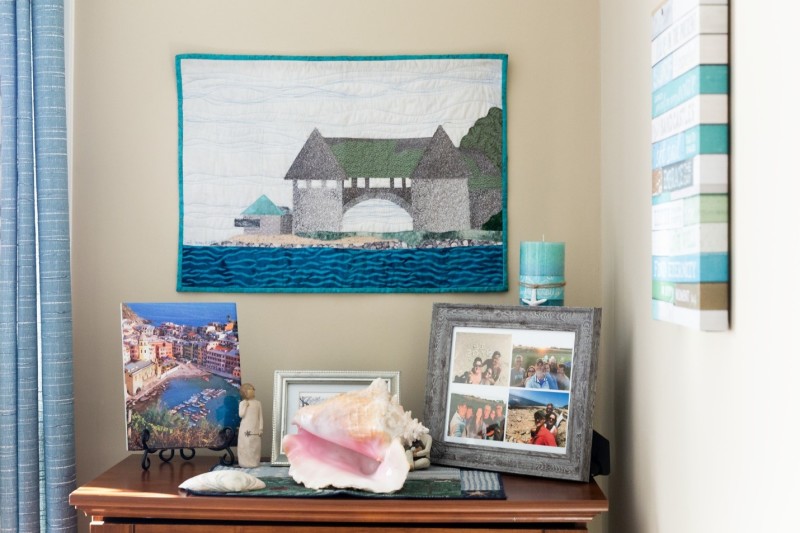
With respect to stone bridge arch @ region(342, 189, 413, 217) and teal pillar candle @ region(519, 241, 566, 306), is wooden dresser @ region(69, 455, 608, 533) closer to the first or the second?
teal pillar candle @ region(519, 241, 566, 306)

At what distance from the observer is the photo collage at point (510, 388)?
6.15 ft

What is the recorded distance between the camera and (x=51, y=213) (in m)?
2.07

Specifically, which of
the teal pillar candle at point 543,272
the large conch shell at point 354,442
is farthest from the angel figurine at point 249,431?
the teal pillar candle at point 543,272

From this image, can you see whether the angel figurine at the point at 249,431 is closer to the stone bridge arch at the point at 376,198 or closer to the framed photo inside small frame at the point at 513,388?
the framed photo inside small frame at the point at 513,388

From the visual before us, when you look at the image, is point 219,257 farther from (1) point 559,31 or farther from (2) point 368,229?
(1) point 559,31

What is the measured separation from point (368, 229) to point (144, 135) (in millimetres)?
661

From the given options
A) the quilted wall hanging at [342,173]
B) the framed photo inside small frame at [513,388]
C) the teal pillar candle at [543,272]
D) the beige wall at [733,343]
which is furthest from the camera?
the quilted wall hanging at [342,173]

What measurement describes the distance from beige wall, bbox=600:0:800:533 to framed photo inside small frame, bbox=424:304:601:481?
5.1 inches

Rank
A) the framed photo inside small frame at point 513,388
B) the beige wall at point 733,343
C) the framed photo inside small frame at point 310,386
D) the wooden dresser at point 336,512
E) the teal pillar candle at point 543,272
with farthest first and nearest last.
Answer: the framed photo inside small frame at point 310,386 → the teal pillar candle at point 543,272 → the framed photo inside small frame at point 513,388 → the wooden dresser at point 336,512 → the beige wall at point 733,343

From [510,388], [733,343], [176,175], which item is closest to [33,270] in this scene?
[176,175]

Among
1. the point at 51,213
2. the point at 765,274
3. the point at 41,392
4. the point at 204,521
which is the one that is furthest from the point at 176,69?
the point at 765,274

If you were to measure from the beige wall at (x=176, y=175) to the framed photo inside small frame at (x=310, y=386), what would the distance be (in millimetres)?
158

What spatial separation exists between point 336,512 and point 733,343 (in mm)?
870

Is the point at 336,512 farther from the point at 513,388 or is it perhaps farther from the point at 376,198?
the point at 376,198
